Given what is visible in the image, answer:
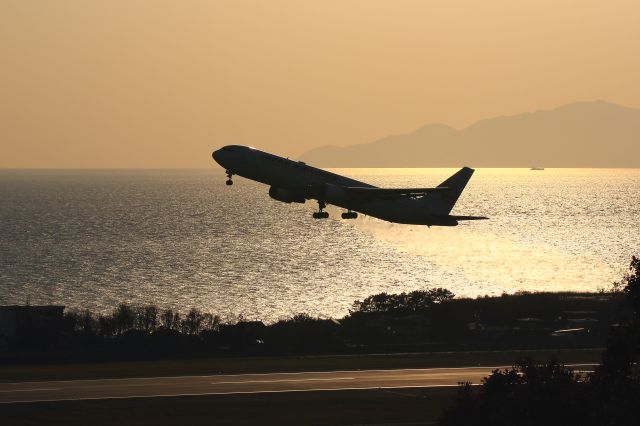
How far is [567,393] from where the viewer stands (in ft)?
172

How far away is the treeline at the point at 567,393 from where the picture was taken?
50531mm

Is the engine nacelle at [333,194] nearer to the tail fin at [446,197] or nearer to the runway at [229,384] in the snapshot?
the tail fin at [446,197]

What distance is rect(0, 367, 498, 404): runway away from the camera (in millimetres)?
82688

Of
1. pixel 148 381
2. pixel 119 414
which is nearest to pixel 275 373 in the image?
pixel 148 381

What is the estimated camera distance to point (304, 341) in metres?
129

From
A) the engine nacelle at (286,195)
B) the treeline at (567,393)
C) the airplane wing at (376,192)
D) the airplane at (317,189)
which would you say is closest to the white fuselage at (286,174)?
the airplane at (317,189)

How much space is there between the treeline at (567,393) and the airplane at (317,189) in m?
45.4

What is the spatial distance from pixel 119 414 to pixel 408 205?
152 feet

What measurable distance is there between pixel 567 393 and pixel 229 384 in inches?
1673

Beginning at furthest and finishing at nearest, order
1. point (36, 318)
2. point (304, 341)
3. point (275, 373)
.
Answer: point (36, 318)
point (304, 341)
point (275, 373)

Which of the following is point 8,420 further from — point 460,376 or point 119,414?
point 460,376

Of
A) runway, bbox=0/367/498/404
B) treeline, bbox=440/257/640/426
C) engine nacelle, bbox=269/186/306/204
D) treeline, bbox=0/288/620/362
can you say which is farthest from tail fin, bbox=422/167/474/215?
treeline, bbox=440/257/640/426

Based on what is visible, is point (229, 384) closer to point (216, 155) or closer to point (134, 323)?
point (216, 155)

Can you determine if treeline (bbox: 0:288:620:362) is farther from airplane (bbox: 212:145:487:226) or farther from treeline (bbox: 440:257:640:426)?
treeline (bbox: 440:257:640:426)
